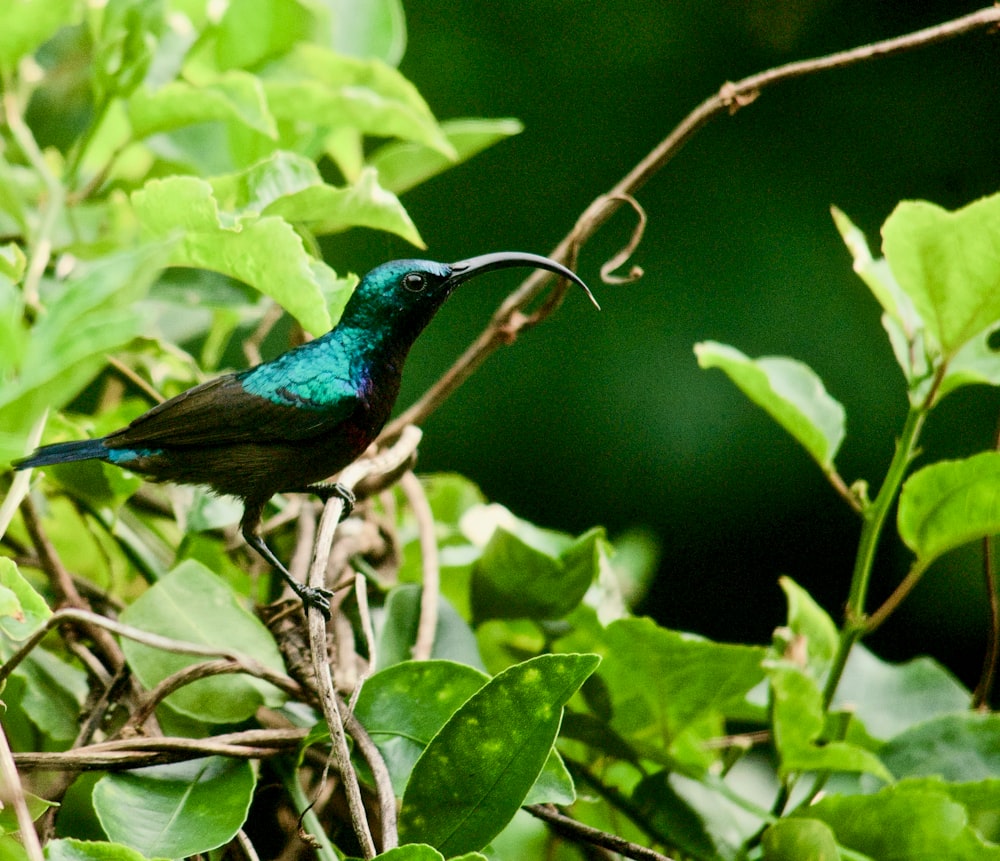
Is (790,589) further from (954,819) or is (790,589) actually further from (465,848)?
(465,848)

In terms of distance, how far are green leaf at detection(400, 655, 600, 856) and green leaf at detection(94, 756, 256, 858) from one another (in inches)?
5.3

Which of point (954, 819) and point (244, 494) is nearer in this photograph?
point (954, 819)

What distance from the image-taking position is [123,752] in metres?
0.78

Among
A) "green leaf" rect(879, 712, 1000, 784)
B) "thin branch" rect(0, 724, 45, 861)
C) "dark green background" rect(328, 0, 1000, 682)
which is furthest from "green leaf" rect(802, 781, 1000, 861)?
"dark green background" rect(328, 0, 1000, 682)

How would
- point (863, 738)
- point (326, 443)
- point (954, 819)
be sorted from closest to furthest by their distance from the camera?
1. point (954, 819)
2. point (326, 443)
3. point (863, 738)

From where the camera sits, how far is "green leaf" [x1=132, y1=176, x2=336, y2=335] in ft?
2.71

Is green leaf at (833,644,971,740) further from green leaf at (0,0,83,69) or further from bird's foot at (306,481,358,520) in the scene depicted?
green leaf at (0,0,83,69)

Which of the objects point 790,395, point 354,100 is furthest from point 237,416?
point 790,395

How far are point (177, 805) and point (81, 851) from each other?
0.13 m

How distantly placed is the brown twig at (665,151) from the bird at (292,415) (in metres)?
0.09

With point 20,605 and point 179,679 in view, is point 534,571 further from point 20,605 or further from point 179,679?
point 20,605

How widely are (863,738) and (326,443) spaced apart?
670 millimetres

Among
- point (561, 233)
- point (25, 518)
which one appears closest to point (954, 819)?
point (25, 518)

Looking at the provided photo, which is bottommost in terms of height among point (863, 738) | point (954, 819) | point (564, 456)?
point (564, 456)
